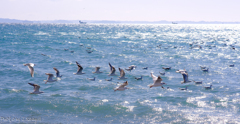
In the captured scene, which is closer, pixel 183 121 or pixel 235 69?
pixel 183 121

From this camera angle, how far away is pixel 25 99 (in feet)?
63.8

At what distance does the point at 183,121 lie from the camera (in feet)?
51.9

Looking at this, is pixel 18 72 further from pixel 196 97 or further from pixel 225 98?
pixel 225 98

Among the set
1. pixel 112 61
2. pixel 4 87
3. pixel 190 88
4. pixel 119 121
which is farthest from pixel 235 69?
pixel 4 87

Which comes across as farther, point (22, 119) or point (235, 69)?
point (235, 69)

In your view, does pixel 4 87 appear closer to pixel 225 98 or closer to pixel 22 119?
pixel 22 119

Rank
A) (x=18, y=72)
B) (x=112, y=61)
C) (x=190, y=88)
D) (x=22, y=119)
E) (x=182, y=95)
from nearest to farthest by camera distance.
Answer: (x=22, y=119)
(x=182, y=95)
(x=190, y=88)
(x=18, y=72)
(x=112, y=61)

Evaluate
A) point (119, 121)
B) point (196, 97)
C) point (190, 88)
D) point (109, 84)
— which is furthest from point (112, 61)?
point (119, 121)

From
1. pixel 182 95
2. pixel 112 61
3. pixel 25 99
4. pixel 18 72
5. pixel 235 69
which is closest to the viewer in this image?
pixel 25 99

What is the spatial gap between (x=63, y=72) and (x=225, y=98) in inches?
773

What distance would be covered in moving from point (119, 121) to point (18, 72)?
18235 mm

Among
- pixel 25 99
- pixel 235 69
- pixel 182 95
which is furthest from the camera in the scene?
pixel 235 69

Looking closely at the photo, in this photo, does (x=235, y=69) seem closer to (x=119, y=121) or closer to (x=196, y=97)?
(x=196, y=97)

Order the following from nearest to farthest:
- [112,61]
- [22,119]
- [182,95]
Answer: [22,119], [182,95], [112,61]
